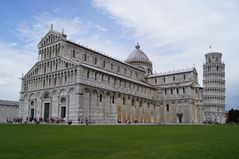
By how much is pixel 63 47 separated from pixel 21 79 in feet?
51.1

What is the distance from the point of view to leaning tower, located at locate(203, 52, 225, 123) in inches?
3881

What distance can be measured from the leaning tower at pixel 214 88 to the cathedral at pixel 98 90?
2800cm

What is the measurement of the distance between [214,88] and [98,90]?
63.2m

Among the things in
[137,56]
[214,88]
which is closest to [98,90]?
[137,56]

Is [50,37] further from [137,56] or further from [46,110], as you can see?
A: [137,56]

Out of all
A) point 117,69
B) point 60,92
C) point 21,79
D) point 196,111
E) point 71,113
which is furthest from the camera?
point 196,111

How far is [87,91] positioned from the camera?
4844 centimetres

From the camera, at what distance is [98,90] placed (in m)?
50.7

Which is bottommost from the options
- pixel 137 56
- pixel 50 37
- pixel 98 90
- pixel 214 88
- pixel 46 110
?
pixel 46 110

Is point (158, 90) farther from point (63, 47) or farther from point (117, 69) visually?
point (63, 47)

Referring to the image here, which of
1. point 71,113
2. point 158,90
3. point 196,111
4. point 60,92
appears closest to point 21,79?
point 60,92

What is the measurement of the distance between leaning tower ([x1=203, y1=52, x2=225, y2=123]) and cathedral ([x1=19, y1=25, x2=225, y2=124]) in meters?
28.0

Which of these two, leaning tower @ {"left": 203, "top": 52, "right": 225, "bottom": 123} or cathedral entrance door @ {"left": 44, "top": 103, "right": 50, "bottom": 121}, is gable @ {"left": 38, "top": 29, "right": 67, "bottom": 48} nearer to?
cathedral entrance door @ {"left": 44, "top": 103, "right": 50, "bottom": 121}

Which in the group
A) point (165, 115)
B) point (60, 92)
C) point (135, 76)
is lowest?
point (165, 115)
